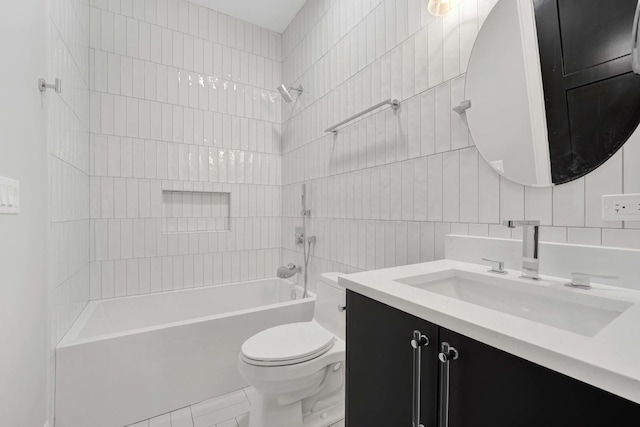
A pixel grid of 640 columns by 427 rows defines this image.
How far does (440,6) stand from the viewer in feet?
4.18

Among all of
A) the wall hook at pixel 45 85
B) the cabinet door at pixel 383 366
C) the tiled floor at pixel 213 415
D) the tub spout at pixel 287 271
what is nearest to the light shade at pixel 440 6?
the cabinet door at pixel 383 366

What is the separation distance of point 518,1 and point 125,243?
2746 millimetres

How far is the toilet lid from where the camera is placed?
4.06ft

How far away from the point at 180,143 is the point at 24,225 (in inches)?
59.8

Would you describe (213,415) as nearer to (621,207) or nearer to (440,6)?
(621,207)

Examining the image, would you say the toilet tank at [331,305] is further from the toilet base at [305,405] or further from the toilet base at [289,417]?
the toilet base at [289,417]

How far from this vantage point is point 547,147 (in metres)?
0.97

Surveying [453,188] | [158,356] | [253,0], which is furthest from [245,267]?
[253,0]

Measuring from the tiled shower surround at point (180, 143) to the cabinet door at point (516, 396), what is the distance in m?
2.33

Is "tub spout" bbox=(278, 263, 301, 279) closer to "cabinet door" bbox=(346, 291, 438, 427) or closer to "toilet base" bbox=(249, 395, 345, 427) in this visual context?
"toilet base" bbox=(249, 395, 345, 427)

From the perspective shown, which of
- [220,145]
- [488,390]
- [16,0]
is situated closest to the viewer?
[488,390]

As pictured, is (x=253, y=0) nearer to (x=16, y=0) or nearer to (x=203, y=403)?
(x=16, y=0)

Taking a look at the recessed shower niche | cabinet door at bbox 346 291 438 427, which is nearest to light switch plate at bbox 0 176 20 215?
cabinet door at bbox 346 291 438 427

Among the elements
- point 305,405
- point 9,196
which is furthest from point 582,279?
point 9,196
